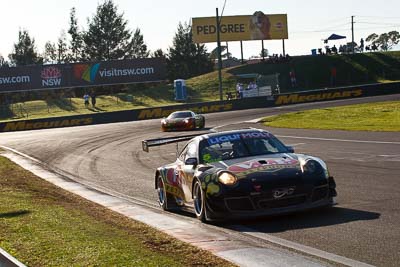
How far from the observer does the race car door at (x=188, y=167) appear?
11031 mm

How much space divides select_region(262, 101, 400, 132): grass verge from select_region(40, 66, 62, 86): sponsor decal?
3342 cm

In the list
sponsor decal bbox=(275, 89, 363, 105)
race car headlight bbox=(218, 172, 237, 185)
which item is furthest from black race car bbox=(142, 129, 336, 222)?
sponsor decal bbox=(275, 89, 363, 105)

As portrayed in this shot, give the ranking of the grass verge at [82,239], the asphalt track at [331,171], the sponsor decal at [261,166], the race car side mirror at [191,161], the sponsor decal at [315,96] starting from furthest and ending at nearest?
the sponsor decal at [315,96] → the race car side mirror at [191,161] → the sponsor decal at [261,166] → the asphalt track at [331,171] → the grass verge at [82,239]

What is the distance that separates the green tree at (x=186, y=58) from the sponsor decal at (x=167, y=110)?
2453 inches

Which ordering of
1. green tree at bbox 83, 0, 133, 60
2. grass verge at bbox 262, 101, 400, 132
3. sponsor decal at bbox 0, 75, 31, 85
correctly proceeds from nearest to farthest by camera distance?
grass verge at bbox 262, 101, 400, 132 → sponsor decal at bbox 0, 75, 31, 85 → green tree at bbox 83, 0, 133, 60

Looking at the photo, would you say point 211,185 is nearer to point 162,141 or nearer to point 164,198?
point 164,198

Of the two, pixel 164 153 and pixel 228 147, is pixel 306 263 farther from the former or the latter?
pixel 164 153

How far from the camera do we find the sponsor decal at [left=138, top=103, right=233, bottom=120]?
169 feet

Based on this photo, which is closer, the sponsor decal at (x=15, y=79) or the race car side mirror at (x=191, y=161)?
the race car side mirror at (x=191, y=161)

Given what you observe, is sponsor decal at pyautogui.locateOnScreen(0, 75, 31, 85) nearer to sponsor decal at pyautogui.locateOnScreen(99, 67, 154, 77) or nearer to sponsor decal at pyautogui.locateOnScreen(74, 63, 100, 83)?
sponsor decal at pyautogui.locateOnScreen(74, 63, 100, 83)

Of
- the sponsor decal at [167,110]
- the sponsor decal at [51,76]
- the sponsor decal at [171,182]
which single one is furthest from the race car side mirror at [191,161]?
the sponsor decal at [51,76]

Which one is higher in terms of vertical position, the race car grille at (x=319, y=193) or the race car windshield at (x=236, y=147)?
the race car windshield at (x=236, y=147)

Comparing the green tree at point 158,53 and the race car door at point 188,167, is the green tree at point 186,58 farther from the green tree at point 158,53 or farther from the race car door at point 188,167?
the race car door at point 188,167

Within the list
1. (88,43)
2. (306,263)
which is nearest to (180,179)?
(306,263)
